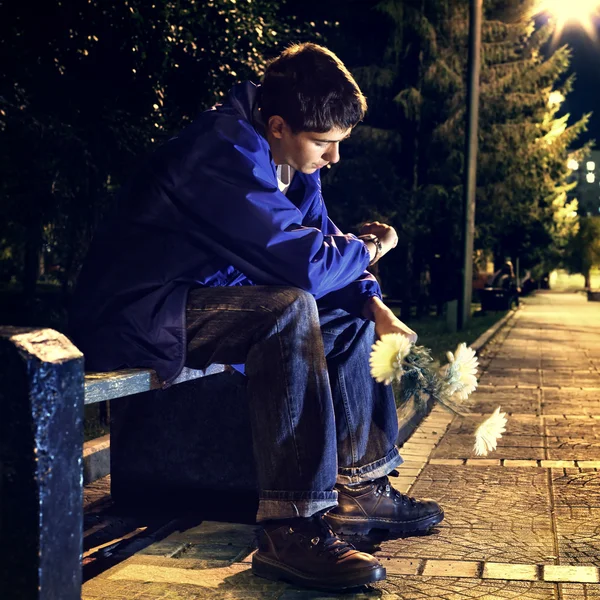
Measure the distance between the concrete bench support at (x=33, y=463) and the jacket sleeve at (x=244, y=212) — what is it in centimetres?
99

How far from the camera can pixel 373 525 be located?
3730 millimetres

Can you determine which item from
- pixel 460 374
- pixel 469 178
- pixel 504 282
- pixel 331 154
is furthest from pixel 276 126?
pixel 504 282

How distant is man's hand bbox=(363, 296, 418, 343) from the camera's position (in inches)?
136

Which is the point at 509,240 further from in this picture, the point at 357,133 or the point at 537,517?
the point at 537,517

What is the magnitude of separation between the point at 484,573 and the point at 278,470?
858 mm

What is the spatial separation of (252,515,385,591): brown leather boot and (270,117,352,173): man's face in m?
1.25

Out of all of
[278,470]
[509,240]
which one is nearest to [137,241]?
[278,470]

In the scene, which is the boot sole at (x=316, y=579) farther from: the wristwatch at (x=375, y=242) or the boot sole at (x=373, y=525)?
the wristwatch at (x=375, y=242)

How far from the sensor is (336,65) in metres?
3.30

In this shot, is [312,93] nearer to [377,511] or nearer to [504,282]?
[377,511]

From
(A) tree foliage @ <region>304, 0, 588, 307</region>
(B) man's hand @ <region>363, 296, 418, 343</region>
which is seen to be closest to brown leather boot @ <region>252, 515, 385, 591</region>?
(B) man's hand @ <region>363, 296, 418, 343</region>

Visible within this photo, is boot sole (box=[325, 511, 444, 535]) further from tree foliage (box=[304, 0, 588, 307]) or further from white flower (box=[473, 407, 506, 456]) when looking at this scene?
tree foliage (box=[304, 0, 588, 307])

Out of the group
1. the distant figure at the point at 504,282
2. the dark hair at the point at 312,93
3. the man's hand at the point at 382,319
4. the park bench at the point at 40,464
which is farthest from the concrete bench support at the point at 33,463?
the distant figure at the point at 504,282

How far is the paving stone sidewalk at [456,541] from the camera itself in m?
3.12
